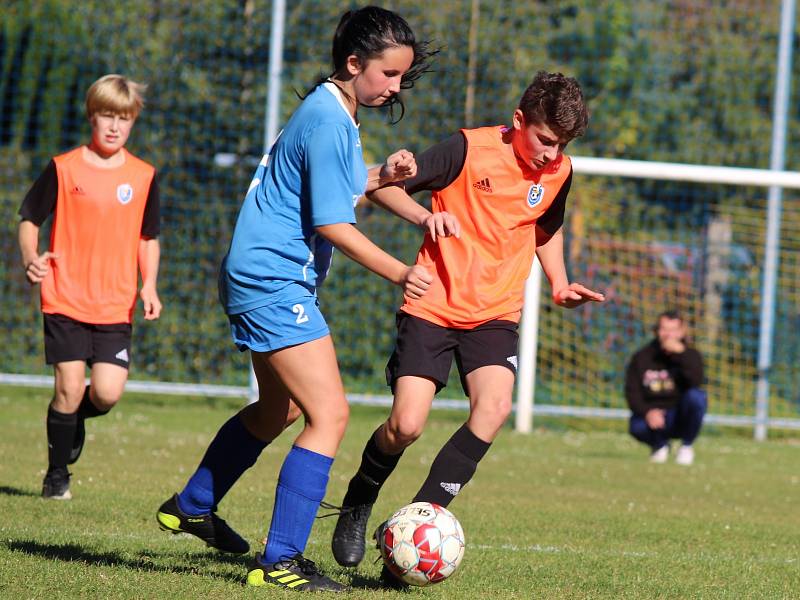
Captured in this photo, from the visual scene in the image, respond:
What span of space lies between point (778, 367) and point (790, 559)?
8.63 metres

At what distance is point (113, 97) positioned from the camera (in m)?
6.26

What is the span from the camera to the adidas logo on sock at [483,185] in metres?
5.10

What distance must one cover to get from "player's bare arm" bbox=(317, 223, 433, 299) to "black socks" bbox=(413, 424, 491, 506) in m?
1.02

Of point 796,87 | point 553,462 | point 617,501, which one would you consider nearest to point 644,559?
point 617,501

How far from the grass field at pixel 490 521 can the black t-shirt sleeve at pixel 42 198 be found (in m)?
1.42

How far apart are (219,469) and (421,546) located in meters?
Answer: 0.89

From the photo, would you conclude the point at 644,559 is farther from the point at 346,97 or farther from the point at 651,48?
the point at 651,48

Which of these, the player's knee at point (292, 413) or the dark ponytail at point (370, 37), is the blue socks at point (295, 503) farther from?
the dark ponytail at point (370, 37)

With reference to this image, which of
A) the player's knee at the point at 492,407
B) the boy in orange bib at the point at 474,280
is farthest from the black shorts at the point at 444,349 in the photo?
the player's knee at the point at 492,407

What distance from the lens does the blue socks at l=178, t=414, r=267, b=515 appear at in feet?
15.1

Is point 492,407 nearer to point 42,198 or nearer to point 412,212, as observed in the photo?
point 412,212

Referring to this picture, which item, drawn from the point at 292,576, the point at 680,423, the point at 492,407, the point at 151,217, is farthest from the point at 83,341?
the point at 680,423

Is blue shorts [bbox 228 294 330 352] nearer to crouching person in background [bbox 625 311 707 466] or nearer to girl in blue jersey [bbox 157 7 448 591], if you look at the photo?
girl in blue jersey [bbox 157 7 448 591]

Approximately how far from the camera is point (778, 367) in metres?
13.8
